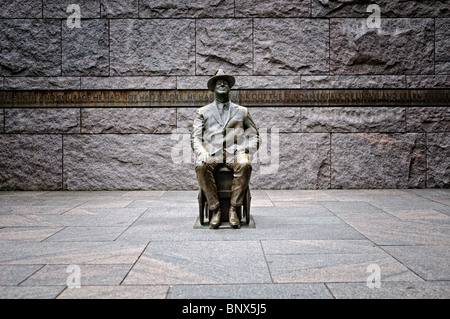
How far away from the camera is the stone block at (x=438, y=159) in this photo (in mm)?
7211

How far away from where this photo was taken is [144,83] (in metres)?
7.19

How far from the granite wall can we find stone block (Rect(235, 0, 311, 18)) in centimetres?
2

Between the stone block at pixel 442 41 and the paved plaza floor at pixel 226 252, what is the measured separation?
345cm

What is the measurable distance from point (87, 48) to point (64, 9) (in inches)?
37.2

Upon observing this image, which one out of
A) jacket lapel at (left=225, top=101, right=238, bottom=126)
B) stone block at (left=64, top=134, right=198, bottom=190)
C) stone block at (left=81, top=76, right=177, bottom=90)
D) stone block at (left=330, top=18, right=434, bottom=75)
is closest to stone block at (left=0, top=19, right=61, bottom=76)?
stone block at (left=81, top=76, right=177, bottom=90)

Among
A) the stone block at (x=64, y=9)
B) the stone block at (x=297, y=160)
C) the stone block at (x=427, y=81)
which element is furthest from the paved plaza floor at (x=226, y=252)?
the stone block at (x=64, y=9)

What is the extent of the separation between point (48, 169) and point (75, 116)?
1233mm

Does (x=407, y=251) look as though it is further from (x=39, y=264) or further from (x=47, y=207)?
(x=47, y=207)

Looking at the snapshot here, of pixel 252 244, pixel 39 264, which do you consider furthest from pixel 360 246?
pixel 39 264

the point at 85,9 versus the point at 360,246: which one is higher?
the point at 85,9

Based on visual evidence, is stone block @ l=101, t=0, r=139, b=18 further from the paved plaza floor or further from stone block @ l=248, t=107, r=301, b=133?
the paved plaza floor

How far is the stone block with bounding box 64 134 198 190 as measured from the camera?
721 cm

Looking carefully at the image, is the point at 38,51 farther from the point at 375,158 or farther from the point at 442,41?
the point at 442,41

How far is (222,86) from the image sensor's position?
4.57 meters
